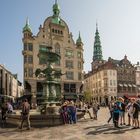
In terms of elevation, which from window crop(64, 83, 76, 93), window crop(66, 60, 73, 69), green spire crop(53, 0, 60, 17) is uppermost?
green spire crop(53, 0, 60, 17)

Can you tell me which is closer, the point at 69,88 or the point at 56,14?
the point at 69,88

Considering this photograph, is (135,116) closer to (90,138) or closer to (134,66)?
(90,138)

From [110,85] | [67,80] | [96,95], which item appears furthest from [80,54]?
[96,95]

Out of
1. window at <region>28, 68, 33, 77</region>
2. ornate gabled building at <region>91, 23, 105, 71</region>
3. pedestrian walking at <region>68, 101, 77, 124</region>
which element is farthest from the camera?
ornate gabled building at <region>91, 23, 105, 71</region>

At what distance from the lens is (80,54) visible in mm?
65500

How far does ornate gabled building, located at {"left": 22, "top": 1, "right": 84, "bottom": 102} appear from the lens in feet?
191

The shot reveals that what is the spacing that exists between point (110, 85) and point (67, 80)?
26163mm

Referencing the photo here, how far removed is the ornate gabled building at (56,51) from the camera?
58250 mm

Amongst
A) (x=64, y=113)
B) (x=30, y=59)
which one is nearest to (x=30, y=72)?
(x=30, y=59)

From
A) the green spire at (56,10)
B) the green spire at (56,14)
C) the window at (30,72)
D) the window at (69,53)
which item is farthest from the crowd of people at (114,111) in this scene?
the green spire at (56,10)

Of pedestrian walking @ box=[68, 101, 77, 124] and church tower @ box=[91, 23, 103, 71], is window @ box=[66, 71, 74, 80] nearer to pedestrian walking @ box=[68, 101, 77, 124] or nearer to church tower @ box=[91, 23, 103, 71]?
church tower @ box=[91, 23, 103, 71]

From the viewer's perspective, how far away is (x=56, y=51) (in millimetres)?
62281

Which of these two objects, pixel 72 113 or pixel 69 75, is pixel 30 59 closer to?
pixel 69 75

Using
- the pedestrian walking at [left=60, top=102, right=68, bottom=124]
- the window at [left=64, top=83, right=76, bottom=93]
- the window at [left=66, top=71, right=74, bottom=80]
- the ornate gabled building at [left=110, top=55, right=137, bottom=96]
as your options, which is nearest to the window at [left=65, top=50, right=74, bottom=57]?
the window at [left=66, top=71, right=74, bottom=80]
